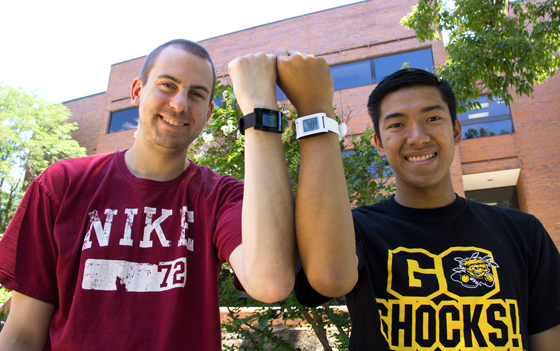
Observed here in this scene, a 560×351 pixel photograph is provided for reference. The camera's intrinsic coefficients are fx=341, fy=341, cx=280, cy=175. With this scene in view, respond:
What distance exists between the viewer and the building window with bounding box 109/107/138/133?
17.4 metres

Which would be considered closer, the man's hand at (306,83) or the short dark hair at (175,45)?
the man's hand at (306,83)

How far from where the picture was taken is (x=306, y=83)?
108cm

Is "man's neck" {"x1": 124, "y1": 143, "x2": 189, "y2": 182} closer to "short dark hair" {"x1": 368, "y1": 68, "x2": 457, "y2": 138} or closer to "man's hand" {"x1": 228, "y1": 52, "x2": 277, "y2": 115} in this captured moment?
"man's hand" {"x1": 228, "y1": 52, "x2": 277, "y2": 115}

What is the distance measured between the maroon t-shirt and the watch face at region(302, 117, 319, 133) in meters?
0.42

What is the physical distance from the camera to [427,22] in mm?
6539

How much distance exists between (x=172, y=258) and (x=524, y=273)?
1346mm

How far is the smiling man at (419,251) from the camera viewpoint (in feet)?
3.27

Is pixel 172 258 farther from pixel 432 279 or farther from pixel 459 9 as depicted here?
pixel 459 9

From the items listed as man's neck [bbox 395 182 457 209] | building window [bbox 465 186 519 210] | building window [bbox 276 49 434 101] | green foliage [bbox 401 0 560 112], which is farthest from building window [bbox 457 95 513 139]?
man's neck [bbox 395 182 457 209]

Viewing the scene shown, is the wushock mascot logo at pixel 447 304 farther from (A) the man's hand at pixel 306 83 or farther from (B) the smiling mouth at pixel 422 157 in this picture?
(A) the man's hand at pixel 306 83

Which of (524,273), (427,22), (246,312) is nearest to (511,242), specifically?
(524,273)

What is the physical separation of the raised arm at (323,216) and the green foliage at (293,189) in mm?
2067

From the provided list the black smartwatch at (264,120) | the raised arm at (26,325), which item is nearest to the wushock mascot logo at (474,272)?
the black smartwatch at (264,120)

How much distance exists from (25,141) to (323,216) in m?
23.2
